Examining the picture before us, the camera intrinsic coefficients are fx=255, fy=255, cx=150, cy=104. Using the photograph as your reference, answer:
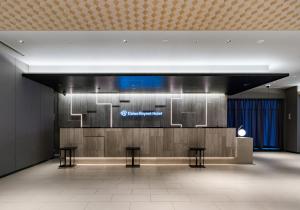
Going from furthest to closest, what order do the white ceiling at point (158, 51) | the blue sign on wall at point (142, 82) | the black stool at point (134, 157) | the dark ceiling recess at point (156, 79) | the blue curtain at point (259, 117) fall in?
1. the blue curtain at point (259, 117)
2. the black stool at point (134, 157)
3. the blue sign on wall at point (142, 82)
4. the dark ceiling recess at point (156, 79)
5. the white ceiling at point (158, 51)

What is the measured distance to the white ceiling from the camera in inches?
229

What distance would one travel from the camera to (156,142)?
9898mm

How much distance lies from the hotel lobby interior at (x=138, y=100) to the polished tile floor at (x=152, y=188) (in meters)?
0.04

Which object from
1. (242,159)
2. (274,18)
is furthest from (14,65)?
(242,159)

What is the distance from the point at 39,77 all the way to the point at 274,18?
8.05m

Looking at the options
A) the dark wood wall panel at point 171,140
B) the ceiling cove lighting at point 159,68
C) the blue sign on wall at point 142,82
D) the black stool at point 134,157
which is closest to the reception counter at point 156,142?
the dark wood wall panel at point 171,140

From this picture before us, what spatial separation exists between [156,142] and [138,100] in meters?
2.54

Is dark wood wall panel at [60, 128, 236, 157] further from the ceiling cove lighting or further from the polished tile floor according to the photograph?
the ceiling cove lighting

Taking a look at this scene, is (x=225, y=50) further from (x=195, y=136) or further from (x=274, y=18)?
(x=274, y=18)

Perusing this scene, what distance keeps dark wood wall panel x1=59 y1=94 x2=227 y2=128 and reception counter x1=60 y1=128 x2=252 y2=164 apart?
170 cm

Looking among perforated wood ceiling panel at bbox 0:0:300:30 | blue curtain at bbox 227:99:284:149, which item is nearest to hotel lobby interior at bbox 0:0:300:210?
perforated wood ceiling panel at bbox 0:0:300:30

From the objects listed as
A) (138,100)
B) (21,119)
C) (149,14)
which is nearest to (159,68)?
(138,100)

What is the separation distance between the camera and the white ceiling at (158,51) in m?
5.82

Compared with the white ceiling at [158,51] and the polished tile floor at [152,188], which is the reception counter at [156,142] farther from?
the white ceiling at [158,51]
